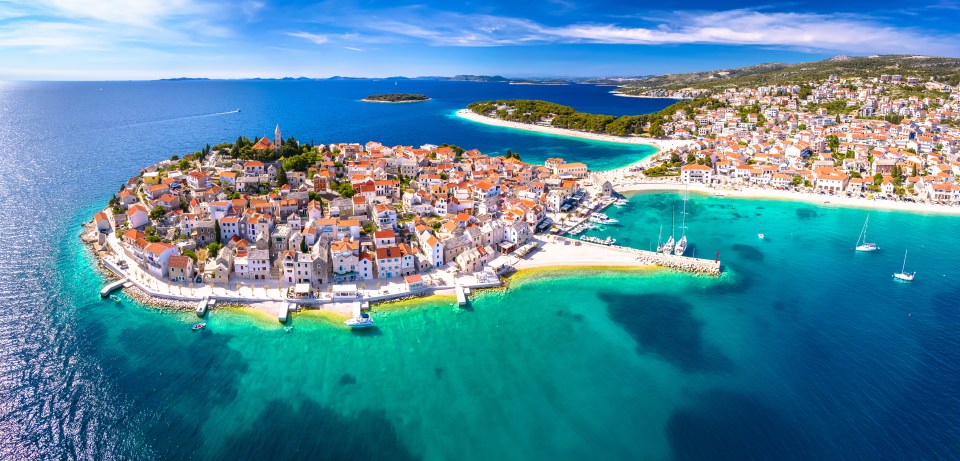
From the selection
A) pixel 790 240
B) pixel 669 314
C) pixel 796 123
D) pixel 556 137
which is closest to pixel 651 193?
pixel 790 240

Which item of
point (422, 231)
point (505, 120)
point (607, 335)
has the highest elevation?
point (505, 120)

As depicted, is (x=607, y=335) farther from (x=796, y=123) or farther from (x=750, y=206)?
(x=796, y=123)

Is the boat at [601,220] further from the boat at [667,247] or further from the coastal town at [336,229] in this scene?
the boat at [667,247]

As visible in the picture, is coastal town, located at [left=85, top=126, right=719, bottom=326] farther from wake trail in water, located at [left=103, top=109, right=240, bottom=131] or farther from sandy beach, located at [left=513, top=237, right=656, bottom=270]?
wake trail in water, located at [left=103, top=109, right=240, bottom=131]

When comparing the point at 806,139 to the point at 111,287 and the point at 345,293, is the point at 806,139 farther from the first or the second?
the point at 111,287

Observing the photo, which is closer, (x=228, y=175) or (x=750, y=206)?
(x=228, y=175)

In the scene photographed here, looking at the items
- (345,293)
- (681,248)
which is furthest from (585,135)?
(345,293)

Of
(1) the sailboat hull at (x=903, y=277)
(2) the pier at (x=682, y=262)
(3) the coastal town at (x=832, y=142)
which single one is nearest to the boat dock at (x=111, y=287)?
(2) the pier at (x=682, y=262)
